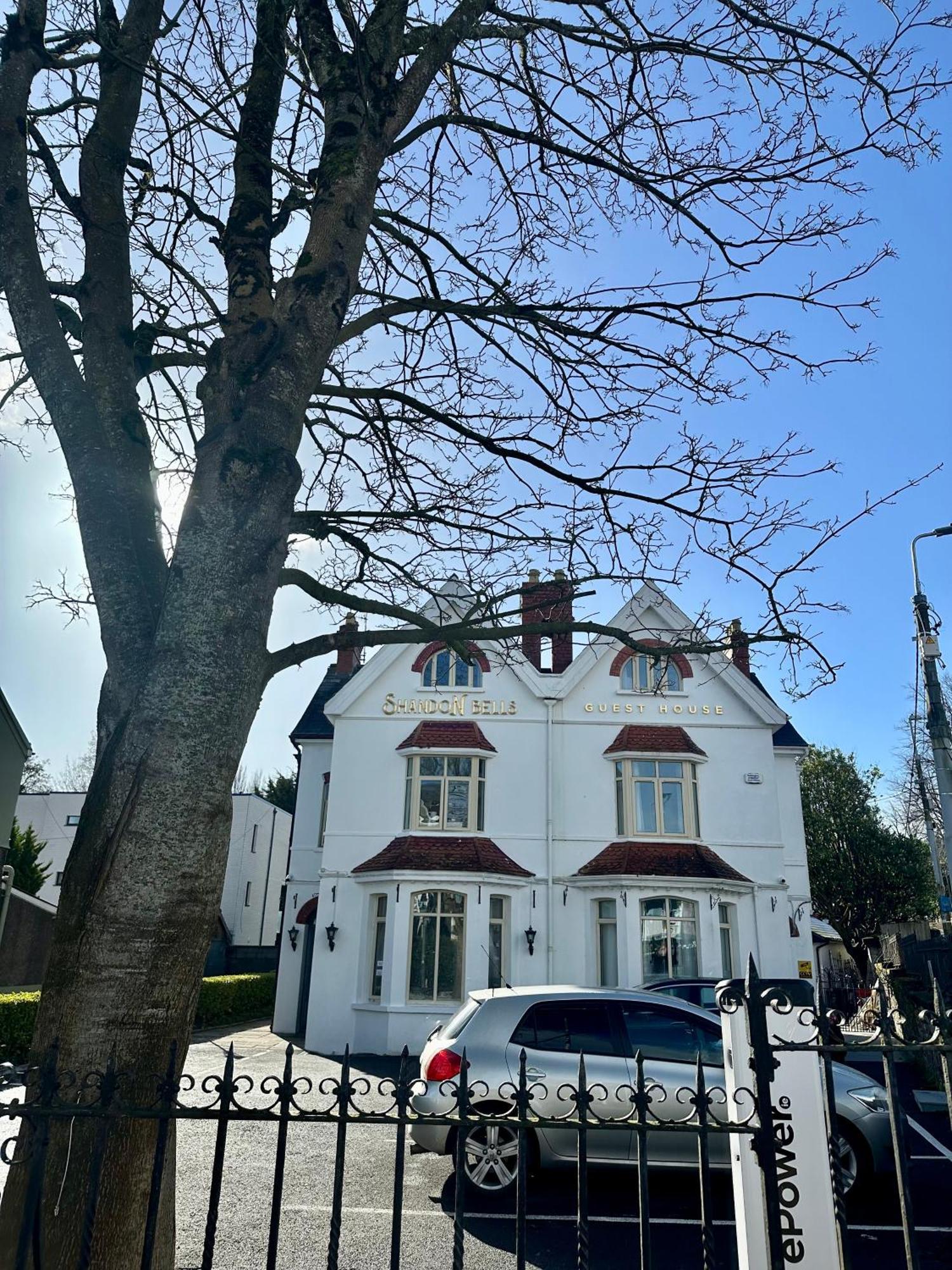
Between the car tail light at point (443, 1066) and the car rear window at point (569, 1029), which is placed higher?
the car rear window at point (569, 1029)

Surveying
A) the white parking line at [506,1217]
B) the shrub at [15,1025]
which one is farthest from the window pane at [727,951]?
the shrub at [15,1025]

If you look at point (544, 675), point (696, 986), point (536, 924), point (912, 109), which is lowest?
point (696, 986)

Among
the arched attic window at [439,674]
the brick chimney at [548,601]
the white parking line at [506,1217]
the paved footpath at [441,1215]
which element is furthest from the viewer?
the arched attic window at [439,674]

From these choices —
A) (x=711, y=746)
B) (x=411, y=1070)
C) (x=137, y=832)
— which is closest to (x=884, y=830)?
(x=711, y=746)

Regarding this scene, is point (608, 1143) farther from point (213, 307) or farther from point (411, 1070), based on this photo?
point (213, 307)

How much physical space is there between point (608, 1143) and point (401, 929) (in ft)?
38.0

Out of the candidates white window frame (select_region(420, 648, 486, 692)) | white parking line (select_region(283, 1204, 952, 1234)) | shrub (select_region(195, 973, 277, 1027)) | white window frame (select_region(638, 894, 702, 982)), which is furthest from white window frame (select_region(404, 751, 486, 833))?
white parking line (select_region(283, 1204, 952, 1234))

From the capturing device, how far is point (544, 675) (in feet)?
67.9

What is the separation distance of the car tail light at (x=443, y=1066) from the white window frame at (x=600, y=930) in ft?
38.2

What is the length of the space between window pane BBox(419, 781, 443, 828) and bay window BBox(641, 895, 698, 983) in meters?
4.92

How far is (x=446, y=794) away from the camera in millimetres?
19578

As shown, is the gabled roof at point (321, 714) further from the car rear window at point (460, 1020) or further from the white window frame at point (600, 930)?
the car rear window at point (460, 1020)

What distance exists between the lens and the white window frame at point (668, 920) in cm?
1797

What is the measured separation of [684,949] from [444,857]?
5388 millimetres
